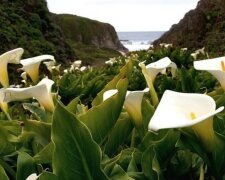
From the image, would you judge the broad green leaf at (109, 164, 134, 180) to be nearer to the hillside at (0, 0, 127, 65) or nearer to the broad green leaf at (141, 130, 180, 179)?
the broad green leaf at (141, 130, 180, 179)

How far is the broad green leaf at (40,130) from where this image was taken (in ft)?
4.87

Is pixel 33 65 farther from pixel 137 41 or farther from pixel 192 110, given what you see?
pixel 137 41

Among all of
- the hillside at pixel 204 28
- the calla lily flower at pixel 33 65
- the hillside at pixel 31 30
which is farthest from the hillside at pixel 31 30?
the calla lily flower at pixel 33 65

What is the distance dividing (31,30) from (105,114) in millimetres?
11498

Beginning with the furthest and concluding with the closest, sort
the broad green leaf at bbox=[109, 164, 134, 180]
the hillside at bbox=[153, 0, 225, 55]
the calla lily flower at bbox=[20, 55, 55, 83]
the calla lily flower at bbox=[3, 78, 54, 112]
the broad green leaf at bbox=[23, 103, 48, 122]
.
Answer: the hillside at bbox=[153, 0, 225, 55] < the calla lily flower at bbox=[20, 55, 55, 83] < the broad green leaf at bbox=[23, 103, 48, 122] < the calla lily flower at bbox=[3, 78, 54, 112] < the broad green leaf at bbox=[109, 164, 134, 180]

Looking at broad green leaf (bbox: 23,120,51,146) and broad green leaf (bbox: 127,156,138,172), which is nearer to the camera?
broad green leaf (bbox: 127,156,138,172)

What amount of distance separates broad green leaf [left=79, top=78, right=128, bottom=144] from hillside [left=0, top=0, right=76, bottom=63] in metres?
9.62

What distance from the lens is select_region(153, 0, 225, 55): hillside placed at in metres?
9.96

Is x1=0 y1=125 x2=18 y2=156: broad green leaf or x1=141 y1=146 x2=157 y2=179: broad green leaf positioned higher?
x1=141 y1=146 x2=157 y2=179: broad green leaf

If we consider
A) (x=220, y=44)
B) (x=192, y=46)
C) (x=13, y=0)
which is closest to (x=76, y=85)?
(x=220, y=44)

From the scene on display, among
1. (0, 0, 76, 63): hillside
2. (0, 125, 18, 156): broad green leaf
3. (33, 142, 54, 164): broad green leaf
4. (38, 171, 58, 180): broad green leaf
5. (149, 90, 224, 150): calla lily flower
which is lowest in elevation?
(0, 0, 76, 63): hillside

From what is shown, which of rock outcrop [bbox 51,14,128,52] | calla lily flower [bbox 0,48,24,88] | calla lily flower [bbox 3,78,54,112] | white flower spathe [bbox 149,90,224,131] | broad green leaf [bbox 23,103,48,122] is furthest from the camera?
rock outcrop [bbox 51,14,128,52]

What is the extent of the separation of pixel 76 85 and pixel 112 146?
6.41ft

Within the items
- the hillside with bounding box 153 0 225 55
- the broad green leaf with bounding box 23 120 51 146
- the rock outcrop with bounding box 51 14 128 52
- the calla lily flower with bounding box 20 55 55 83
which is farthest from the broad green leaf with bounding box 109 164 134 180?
the rock outcrop with bounding box 51 14 128 52
